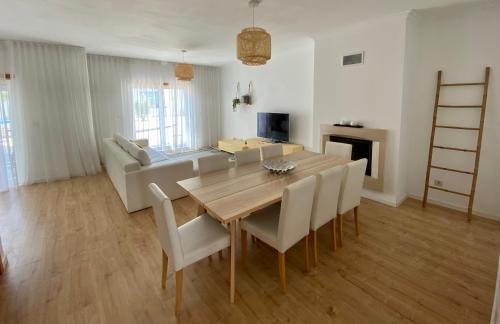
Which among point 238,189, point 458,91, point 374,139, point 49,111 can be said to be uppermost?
point 458,91

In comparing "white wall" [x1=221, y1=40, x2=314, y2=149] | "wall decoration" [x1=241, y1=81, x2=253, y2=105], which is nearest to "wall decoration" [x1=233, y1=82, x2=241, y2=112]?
"white wall" [x1=221, y1=40, x2=314, y2=149]

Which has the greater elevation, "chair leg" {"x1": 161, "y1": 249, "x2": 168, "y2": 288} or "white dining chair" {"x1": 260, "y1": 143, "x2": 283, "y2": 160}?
"white dining chair" {"x1": 260, "y1": 143, "x2": 283, "y2": 160}

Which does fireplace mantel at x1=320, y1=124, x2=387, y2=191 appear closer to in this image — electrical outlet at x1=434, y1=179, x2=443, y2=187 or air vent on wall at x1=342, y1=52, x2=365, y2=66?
electrical outlet at x1=434, y1=179, x2=443, y2=187

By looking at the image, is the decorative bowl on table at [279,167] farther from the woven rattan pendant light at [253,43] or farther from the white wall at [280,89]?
the white wall at [280,89]

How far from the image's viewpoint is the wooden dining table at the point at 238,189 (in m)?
1.78

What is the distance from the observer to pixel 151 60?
20.2 ft

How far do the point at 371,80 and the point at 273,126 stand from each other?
8.19 feet

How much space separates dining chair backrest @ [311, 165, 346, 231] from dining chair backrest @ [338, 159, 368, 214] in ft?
0.35

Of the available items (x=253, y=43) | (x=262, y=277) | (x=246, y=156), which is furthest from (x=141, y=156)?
(x=262, y=277)

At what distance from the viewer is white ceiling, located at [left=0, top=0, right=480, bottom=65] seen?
2.75 m

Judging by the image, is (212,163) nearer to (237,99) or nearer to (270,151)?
(270,151)

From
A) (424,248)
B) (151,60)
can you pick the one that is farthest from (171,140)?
(424,248)

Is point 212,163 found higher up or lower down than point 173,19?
lower down

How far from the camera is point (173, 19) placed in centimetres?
320
